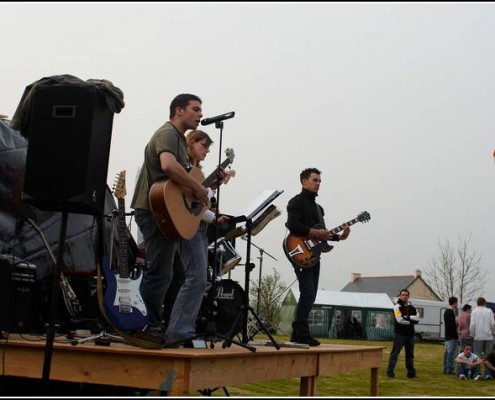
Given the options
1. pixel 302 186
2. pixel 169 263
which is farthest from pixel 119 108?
pixel 302 186

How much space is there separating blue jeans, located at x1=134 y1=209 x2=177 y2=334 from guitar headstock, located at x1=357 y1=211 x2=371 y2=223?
324cm

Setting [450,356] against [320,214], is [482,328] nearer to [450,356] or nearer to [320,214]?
[450,356]

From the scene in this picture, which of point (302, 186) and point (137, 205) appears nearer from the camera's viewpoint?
point (137, 205)

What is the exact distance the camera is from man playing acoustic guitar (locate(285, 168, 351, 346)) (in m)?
7.02

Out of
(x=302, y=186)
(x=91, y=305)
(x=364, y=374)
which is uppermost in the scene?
(x=302, y=186)

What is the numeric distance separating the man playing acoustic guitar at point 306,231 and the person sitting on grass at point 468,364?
30.4 feet

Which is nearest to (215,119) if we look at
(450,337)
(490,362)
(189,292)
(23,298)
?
(189,292)

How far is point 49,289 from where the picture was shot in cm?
643

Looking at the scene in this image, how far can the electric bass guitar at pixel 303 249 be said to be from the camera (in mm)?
7062

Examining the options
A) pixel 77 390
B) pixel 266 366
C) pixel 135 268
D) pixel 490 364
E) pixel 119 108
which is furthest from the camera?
pixel 490 364

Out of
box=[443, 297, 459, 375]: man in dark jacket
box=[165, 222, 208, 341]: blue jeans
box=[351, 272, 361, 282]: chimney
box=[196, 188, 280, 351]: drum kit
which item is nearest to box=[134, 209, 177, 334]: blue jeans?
box=[165, 222, 208, 341]: blue jeans

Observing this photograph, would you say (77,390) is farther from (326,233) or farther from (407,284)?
(407,284)

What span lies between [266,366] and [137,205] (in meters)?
1.64

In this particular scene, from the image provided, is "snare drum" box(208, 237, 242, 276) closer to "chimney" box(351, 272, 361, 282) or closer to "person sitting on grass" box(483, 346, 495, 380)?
"person sitting on grass" box(483, 346, 495, 380)
